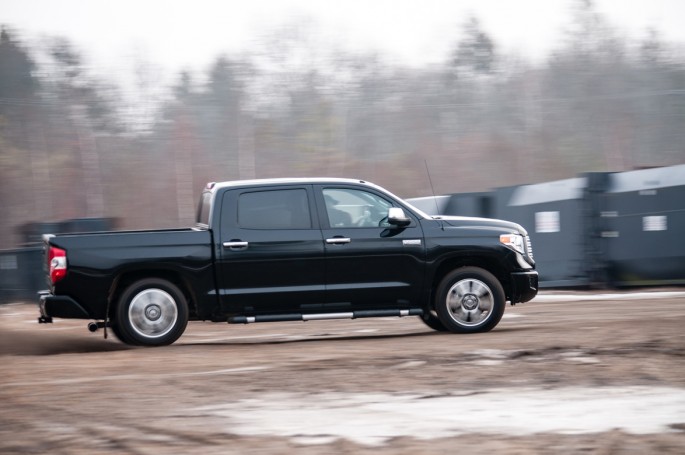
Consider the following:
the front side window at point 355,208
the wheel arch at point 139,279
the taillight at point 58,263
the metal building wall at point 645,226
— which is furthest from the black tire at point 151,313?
the metal building wall at point 645,226

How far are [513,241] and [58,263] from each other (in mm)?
4998

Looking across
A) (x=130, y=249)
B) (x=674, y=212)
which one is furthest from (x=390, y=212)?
(x=674, y=212)

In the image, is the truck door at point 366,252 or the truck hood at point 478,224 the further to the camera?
the truck hood at point 478,224

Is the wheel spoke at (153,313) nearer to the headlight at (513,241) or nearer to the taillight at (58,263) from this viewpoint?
the taillight at (58,263)

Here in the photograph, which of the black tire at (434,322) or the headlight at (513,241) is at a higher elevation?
the headlight at (513,241)

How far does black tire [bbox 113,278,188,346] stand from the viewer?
1100cm

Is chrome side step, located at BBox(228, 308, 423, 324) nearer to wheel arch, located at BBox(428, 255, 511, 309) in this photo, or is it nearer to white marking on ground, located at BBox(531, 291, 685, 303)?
wheel arch, located at BBox(428, 255, 511, 309)

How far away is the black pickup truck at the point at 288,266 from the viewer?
11008 millimetres

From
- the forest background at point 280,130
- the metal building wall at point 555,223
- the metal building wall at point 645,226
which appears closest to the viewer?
the metal building wall at point 645,226

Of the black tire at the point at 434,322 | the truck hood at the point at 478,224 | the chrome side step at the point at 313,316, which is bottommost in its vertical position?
the black tire at the point at 434,322

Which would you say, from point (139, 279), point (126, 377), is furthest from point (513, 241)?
point (126, 377)

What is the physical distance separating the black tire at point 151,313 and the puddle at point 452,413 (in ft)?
11.9

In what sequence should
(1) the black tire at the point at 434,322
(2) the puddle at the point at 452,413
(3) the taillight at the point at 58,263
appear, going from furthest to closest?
(1) the black tire at the point at 434,322
(3) the taillight at the point at 58,263
(2) the puddle at the point at 452,413

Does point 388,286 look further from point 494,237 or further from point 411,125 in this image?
point 411,125
